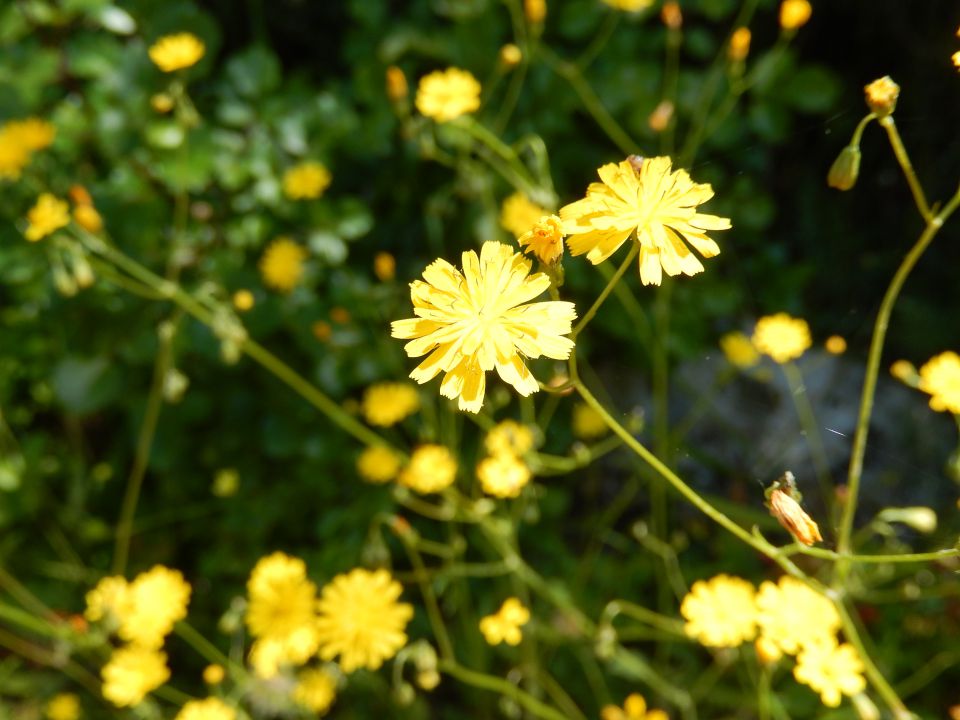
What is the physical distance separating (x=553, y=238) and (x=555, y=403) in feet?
2.83

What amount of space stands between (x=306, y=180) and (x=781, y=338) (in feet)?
2.86

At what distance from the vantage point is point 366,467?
1456 millimetres

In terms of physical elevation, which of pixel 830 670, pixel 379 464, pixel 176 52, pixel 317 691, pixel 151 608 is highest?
pixel 176 52

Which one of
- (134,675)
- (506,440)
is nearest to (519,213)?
(506,440)

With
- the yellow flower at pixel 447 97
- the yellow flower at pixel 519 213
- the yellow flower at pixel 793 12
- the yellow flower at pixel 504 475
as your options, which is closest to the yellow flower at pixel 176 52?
the yellow flower at pixel 447 97

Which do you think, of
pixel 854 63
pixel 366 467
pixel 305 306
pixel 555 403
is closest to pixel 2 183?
pixel 305 306

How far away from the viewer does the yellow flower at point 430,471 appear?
129cm

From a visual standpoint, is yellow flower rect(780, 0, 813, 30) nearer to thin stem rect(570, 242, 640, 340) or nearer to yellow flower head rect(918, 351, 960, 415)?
yellow flower head rect(918, 351, 960, 415)

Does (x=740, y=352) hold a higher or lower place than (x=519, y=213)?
lower

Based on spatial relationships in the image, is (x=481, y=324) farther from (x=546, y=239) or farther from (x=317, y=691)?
(x=317, y=691)

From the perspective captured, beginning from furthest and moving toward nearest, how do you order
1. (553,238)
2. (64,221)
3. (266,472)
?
1. (266,472)
2. (64,221)
3. (553,238)

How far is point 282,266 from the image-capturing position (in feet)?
4.80

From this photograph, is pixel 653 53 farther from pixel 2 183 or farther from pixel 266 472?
pixel 2 183

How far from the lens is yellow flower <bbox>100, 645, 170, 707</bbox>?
131 centimetres
